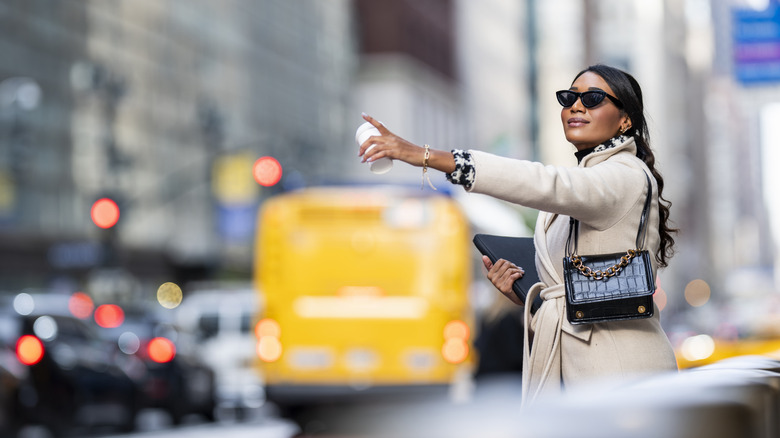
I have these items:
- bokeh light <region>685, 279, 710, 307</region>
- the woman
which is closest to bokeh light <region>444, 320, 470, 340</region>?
the woman

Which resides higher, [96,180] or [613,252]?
[96,180]

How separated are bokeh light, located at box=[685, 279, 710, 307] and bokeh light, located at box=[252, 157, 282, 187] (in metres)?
110

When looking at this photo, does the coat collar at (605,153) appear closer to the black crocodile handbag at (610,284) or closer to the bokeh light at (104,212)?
the black crocodile handbag at (610,284)

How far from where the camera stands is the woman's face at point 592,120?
156 inches

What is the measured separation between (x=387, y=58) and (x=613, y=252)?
6779 cm

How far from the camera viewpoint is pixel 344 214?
15.7 metres

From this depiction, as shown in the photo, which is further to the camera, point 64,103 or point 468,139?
point 468,139

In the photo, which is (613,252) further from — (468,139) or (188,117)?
(468,139)

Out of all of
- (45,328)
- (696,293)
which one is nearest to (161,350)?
(45,328)

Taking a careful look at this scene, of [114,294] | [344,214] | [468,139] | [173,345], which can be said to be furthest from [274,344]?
[468,139]

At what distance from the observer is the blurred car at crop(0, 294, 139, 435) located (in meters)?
16.1

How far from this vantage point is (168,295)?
5025 centimetres

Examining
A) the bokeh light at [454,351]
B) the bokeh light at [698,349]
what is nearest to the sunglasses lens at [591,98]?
the bokeh light at [454,351]

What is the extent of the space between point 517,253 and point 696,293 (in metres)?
124
